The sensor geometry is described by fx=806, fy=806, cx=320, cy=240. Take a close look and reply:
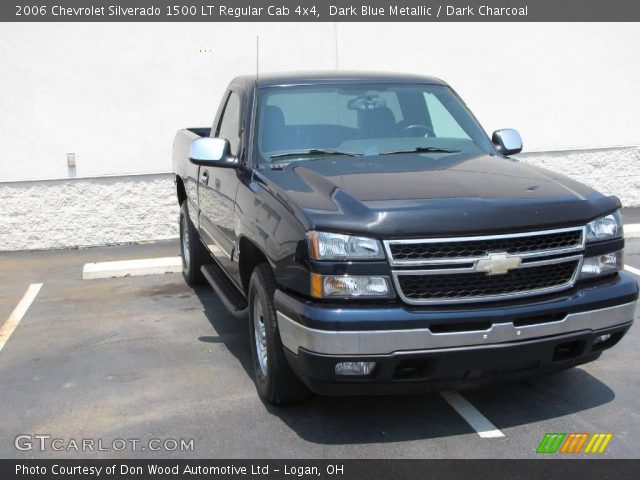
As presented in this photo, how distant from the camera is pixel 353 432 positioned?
439 centimetres

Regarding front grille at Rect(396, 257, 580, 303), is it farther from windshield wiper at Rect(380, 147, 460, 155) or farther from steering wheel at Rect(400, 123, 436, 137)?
steering wheel at Rect(400, 123, 436, 137)

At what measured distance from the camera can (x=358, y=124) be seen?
215 inches

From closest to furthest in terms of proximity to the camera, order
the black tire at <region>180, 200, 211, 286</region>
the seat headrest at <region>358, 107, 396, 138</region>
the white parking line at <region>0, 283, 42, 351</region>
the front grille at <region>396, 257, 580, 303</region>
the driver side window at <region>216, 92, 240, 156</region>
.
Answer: the front grille at <region>396, 257, 580, 303</region>
the seat headrest at <region>358, 107, 396, 138</region>
the driver side window at <region>216, 92, 240, 156</region>
the white parking line at <region>0, 283, 42, 351</region>
the black tire at <region>180, 200, 211, 286</region>

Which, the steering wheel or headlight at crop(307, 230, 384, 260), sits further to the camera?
the steering wheel

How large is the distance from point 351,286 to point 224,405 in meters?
1.42

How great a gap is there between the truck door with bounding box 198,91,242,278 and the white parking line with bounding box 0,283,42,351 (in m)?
1.77

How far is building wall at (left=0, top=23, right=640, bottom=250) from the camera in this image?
9.86 m

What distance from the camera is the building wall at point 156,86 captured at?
388 inches

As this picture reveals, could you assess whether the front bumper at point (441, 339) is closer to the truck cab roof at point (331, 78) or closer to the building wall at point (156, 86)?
the truck cab roof at point (331, 78)

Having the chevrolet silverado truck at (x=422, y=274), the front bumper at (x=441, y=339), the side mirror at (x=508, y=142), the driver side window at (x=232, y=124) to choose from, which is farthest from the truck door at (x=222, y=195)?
the side mirror at (x=508, y=142)

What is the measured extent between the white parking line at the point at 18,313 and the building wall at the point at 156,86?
2.03 meters

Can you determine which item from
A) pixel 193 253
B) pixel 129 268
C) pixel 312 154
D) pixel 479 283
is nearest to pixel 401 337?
pixel 479 283
